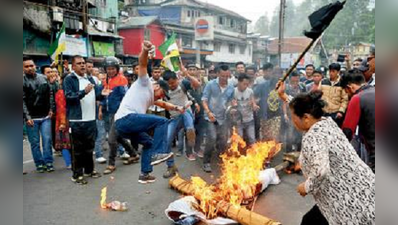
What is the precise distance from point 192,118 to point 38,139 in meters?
3.42

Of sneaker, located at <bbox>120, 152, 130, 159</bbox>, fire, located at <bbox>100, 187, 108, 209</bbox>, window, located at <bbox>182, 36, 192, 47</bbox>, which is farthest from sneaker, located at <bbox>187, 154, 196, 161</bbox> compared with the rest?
window, located at <bbox>182, 36, 192, 47</bbox>

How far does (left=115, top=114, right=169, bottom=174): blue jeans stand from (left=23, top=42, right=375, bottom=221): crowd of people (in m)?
0.02

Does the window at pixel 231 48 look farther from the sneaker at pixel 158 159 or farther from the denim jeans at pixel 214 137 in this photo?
the sneaker at pixel 158 159

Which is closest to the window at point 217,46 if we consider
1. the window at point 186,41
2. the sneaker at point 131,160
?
the window at point 186,41

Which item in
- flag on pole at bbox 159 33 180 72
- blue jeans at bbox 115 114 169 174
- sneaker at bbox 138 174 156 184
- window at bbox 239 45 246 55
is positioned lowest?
sneaker at bbox 138 174 156 184

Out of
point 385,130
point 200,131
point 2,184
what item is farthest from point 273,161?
point 2,184

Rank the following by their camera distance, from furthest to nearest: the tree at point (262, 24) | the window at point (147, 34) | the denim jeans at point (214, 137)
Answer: the tree at point (262, 24), the window at point (147, 34), the denim jeans at point (214, 137)

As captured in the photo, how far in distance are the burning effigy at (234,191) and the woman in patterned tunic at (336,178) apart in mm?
1413

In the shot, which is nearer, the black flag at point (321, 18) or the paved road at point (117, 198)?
the black flag at point (321, 18)

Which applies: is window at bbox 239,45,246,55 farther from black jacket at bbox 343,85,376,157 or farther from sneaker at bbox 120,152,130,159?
black jacket at bbox 343,85,376,157

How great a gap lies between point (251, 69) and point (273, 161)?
291cm

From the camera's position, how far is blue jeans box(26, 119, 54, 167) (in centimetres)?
677

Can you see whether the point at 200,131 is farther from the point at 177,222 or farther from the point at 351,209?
the point at 351,209

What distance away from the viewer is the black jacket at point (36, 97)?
6.58 meters
